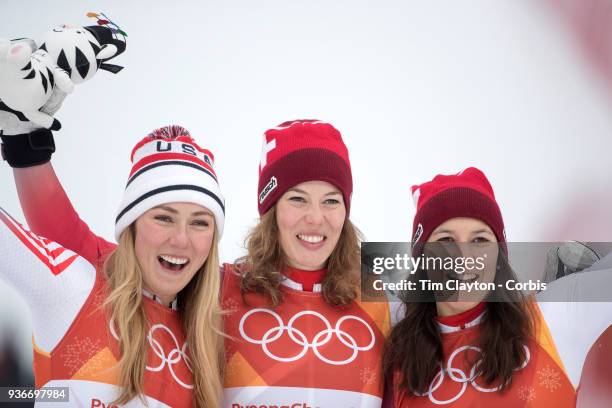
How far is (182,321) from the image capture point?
7.53 feet

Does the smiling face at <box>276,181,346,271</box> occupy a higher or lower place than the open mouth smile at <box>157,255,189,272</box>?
higher

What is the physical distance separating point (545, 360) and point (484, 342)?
0.67 feet

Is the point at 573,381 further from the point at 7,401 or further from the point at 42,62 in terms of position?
the point at 7,401

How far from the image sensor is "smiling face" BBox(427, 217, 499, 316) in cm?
230

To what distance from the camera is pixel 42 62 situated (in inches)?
86.9

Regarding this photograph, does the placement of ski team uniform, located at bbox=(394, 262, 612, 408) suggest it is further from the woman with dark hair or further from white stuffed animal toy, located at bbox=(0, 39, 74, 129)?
white stuffed animal toy, located at bbox=(0, 39, 74, 129)

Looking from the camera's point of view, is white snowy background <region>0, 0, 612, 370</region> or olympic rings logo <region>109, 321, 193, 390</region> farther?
white snowy background <region>0, 0, 612, 370</region>

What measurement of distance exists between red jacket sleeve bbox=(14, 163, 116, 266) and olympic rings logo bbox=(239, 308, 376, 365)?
2.34ft

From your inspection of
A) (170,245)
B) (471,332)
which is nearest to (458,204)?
(471,332)

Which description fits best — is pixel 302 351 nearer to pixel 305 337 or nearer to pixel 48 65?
pixel 305 337

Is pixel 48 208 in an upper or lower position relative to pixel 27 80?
lower

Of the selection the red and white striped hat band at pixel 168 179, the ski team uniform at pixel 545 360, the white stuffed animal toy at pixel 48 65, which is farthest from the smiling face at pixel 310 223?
the white stuffed animal toy at pixel 48 65

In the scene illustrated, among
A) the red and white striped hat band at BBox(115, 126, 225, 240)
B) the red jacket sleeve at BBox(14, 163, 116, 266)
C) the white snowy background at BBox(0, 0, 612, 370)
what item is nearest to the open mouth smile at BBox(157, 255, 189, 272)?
the red and white striped hat band at BBox(115, 126, 225, 240)

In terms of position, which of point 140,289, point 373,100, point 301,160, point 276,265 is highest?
point 373,100
